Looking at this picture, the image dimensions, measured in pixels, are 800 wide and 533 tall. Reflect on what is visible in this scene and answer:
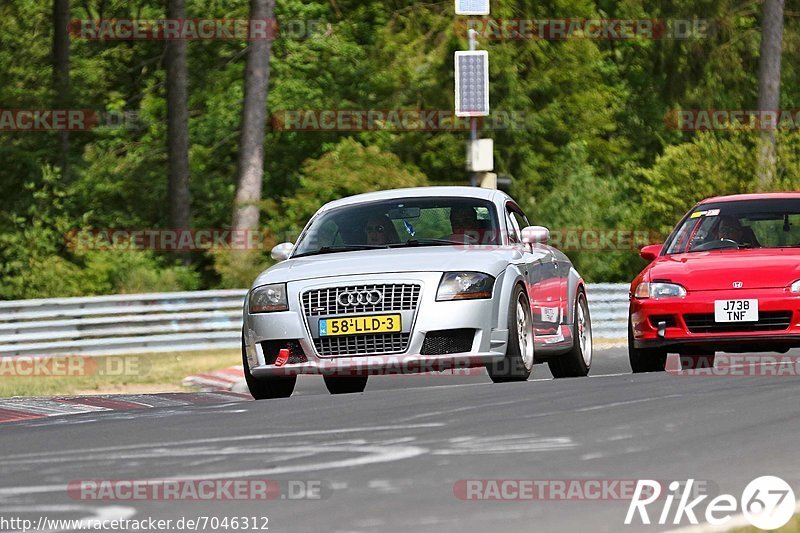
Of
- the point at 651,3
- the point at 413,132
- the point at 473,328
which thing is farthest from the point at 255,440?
the point at 651,3

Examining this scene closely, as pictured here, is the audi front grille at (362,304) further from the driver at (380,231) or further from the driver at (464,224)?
the driver at (464,224)

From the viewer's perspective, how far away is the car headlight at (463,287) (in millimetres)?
12297

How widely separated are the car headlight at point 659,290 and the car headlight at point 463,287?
2616 mm

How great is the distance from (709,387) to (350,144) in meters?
29.1

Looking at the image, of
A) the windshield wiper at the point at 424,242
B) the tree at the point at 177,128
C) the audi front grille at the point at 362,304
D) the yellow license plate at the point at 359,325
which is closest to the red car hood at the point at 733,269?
the windshield wiper at the point at 424,242

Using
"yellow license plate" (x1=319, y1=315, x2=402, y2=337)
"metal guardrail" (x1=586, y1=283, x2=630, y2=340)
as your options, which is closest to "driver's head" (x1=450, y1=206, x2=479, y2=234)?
"yellow license plate" (x1=319, y1=315, x2=402, y2=337)

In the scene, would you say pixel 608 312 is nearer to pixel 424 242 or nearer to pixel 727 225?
pixel 727 225

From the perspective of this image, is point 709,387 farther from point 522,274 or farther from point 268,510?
point 268,510

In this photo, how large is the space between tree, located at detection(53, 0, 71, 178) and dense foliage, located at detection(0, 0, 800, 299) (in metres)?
0.22

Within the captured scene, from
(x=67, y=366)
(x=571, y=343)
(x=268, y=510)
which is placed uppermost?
(x=268, y=510)

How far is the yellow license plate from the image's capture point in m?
12.3

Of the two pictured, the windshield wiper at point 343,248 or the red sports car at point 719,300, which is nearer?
the windshield wiper at point 343,248

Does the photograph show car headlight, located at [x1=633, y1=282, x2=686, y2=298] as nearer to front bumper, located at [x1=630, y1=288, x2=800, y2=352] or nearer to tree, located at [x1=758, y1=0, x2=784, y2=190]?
front bumper, located at [x1=630, y1=288, x2=800, y2=352]

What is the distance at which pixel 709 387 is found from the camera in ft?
38.8
